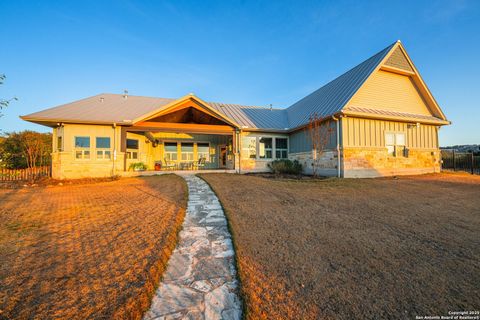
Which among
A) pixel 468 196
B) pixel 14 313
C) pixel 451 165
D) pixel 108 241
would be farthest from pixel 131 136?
pixel 451 165

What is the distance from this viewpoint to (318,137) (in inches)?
462

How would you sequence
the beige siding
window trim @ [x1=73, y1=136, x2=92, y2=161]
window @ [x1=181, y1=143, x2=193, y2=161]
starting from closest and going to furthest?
window trim @ [x1=73, y1=136, x2=92, y2=161], the beige siding, window @ [x1=181, y1=143, x2=193, y2=161]

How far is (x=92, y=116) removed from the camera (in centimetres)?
1209

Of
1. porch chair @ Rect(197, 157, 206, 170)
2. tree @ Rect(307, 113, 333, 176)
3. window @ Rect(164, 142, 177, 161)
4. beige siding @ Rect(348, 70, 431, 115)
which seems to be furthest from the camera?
porch chair @ Rect(197, 157, 206, 170)

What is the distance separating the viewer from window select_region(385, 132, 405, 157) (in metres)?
11.9

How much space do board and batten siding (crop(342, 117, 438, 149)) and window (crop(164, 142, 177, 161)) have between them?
41.1 ft

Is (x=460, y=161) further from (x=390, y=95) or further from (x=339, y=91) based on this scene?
(x=339, y=91)

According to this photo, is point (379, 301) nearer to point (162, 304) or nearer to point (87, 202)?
point (162, 304)

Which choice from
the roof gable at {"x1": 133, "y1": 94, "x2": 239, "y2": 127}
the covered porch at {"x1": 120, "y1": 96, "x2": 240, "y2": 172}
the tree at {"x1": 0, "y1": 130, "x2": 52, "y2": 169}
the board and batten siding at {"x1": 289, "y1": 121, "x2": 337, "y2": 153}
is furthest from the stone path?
the tree at {"x1": 0, "y1": 130, "x2": 52, "y2": 169}

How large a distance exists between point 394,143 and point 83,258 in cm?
1505

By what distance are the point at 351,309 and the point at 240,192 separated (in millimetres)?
5023

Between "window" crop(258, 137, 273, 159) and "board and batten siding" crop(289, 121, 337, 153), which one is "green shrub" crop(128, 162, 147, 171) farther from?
"board and batten siding" crop(289, 121, 337, 153)

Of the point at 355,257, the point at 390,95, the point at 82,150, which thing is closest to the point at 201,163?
the point at 82,150

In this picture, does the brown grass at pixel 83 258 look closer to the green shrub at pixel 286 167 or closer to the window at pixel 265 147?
the green shrub at pixel 286 167
